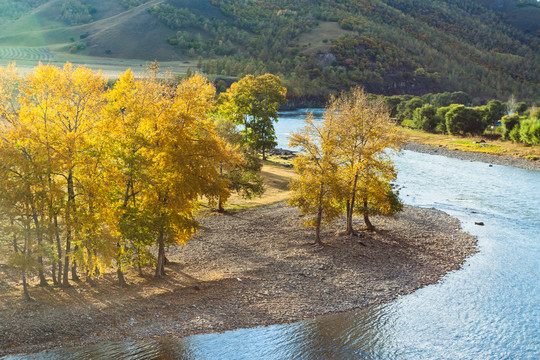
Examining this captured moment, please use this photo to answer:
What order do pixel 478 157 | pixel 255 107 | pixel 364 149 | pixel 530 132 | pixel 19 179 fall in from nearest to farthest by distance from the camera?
1. pixel 19 179
2. pixel 364 149
3. pixel 255 107
4. pixel 478 157
5. pixel 530 132

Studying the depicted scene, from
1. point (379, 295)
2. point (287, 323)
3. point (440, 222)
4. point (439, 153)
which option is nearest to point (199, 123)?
point (287, 323)

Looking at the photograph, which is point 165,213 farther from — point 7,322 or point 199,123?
point 7,322

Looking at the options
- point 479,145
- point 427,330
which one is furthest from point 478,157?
point 427,330

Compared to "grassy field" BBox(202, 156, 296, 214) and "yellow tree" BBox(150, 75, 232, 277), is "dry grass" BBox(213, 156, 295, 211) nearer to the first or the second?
"grassy field" BBox(202, 156, 296, 214)

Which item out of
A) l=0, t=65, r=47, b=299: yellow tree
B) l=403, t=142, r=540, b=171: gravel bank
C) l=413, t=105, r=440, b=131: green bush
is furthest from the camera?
l=413, t=105, r=440, b=131: green bush

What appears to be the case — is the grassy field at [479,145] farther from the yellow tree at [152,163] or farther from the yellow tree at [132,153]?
the yellow tree at [132,153]

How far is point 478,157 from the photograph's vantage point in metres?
83.4

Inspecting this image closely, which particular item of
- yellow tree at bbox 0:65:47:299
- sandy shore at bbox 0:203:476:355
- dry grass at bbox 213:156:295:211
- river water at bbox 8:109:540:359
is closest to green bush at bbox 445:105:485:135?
dry grass at bbox 213:156:295:211

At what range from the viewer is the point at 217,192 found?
31.3 metres

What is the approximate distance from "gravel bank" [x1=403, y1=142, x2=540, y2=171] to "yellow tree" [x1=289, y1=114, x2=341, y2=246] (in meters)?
55.4

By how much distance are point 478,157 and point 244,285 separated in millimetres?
71397

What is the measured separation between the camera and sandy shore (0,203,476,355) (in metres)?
21.8

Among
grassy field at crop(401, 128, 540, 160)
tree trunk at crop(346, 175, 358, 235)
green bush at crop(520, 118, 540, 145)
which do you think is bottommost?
tree trunk at crop(346, 175, 358, 235)

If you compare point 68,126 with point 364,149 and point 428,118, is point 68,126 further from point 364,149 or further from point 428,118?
point 428,118
